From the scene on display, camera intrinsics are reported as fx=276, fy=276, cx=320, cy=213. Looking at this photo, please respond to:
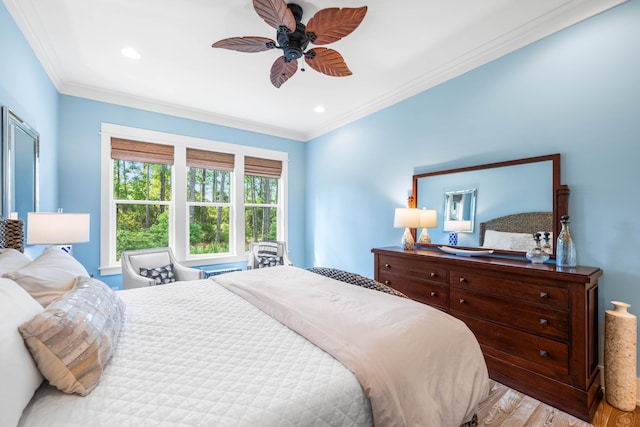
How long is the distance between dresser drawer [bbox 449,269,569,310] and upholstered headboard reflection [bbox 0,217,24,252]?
125 inches

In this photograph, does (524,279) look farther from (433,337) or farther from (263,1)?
(263,1)

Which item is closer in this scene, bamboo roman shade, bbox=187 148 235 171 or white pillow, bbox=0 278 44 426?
white pillow, bbox=0 278 44 426

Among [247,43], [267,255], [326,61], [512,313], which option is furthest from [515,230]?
[267,255]

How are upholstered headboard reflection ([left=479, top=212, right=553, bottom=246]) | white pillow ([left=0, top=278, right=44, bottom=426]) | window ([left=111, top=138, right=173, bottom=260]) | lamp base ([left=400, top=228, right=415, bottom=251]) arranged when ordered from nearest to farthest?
1. white pillow ([left=0, top=278, right=44, bottom=426])
2. upholstered headboard reflection ([left=479, top=212, right=553, bottom=246])
3. lamp base ([left=400, top=228, right=415, bottom=251])
4. window ([left=111, top=138, right=173, bottom=260])

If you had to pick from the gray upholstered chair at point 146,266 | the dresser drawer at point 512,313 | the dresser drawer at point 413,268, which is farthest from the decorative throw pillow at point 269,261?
the dresser drawer at point 512,313

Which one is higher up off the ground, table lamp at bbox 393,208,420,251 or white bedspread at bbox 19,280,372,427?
table lamp at bbox 393,208,420,251

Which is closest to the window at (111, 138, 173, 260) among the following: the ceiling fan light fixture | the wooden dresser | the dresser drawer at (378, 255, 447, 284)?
the ceiling fan light fixture

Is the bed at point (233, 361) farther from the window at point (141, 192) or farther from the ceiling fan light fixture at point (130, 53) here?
the window at point (141, 192)

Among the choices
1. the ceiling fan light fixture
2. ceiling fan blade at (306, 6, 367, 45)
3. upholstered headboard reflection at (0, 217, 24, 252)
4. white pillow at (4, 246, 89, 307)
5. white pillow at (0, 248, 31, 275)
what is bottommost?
white pillow at (4, 246, 89, 307)

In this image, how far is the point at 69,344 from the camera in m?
0.89

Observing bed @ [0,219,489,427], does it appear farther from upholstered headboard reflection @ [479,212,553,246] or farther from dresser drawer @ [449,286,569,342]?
upholstered headboard reflection @ [479,212,553,246]

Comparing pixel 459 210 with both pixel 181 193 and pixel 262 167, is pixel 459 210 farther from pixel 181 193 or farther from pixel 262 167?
pixel 181 193

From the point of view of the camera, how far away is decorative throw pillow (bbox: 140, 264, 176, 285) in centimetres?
305

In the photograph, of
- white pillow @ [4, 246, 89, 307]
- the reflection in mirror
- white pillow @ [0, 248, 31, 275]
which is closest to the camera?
white pillow @ [4, 246, 89, 307]
